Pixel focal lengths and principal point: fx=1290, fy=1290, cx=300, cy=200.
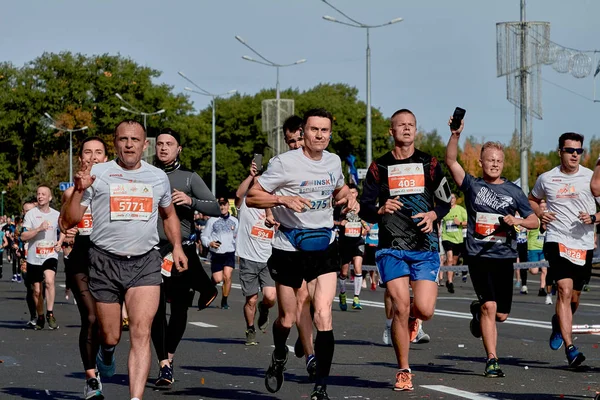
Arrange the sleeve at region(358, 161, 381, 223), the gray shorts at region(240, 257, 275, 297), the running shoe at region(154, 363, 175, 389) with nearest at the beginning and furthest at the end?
1. the running shoe at region(154, 363, 175, 389)
2. the sleeve at region(358, 161, 381, 223)
3. the gray shorts at region(240, 257, 275, 297)

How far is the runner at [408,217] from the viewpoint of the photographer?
31.4 feet

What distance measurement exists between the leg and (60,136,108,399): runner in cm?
75

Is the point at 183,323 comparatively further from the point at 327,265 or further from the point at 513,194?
the point at 513,194

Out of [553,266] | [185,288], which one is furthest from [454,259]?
[185,288]

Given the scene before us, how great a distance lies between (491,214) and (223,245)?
1108 cm

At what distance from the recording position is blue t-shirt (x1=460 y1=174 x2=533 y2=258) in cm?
1055

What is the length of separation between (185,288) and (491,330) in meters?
2.47

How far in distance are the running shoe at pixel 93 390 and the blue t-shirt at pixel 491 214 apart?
3478 mm

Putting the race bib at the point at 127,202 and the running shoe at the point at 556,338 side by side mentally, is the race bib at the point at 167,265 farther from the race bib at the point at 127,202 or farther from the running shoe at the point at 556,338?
the running shoe at the point at 556,338

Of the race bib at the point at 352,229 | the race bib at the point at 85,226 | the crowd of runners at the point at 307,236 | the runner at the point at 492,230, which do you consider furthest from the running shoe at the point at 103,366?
the race bib at the point at 352,229

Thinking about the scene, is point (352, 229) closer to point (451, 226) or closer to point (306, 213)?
point (451, 226)

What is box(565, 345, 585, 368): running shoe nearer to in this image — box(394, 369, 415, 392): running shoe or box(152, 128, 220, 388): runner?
box(394, 369, 415, 392): running shoe

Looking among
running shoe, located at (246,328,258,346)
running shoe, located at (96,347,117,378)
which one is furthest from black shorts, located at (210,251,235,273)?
running shoe, located at (96,347,117,378)

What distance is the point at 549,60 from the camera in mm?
31703
